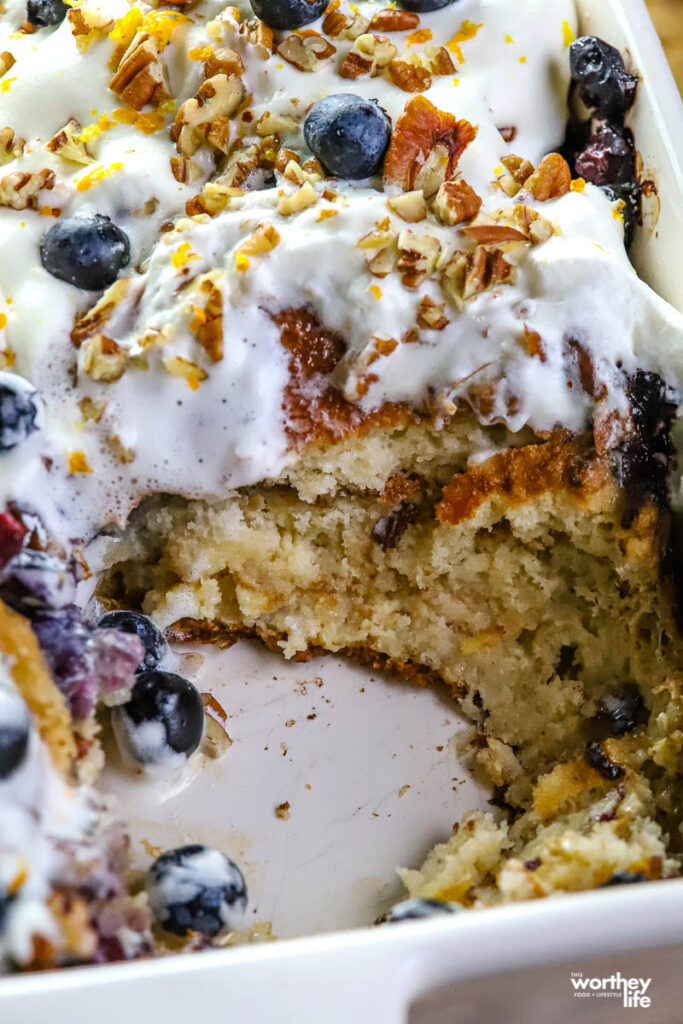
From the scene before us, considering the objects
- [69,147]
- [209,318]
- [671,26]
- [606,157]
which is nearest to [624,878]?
[209,318]

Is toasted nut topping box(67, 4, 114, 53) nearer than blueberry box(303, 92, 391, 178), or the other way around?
blueberry box(303, 92, 391, 178)

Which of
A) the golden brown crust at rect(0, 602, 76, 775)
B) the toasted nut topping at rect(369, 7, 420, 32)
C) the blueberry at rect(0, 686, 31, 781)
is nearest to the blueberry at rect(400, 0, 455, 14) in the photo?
the toasted nut topping at rect(369, 7, 420, 32)

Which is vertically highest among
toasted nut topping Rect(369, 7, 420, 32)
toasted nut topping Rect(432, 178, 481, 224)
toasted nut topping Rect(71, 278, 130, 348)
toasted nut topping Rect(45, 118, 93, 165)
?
toasted nut topping Rect(369, 7, 420, 32)

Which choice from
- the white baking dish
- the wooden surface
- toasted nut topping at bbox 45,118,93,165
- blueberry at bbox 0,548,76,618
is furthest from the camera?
the wooden surface

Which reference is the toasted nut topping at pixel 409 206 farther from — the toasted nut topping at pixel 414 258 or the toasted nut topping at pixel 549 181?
the toasted nut topping at pixel 549 181

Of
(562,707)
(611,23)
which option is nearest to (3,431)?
(562,707)

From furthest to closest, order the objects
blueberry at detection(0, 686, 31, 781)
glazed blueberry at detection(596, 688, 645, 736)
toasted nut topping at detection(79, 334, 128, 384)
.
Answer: glazed blueberry at detection(596, 688, 645, 736) < toasted nut topping at detection(79, 334, 128, 384) < blueberry at detection(0, 686, 31, 781)

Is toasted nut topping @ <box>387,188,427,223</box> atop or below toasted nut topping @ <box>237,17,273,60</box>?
below

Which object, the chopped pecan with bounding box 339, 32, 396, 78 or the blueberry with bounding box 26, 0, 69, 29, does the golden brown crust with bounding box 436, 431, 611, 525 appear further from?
the blueberry with bounding box 26, 0, 69, 29
